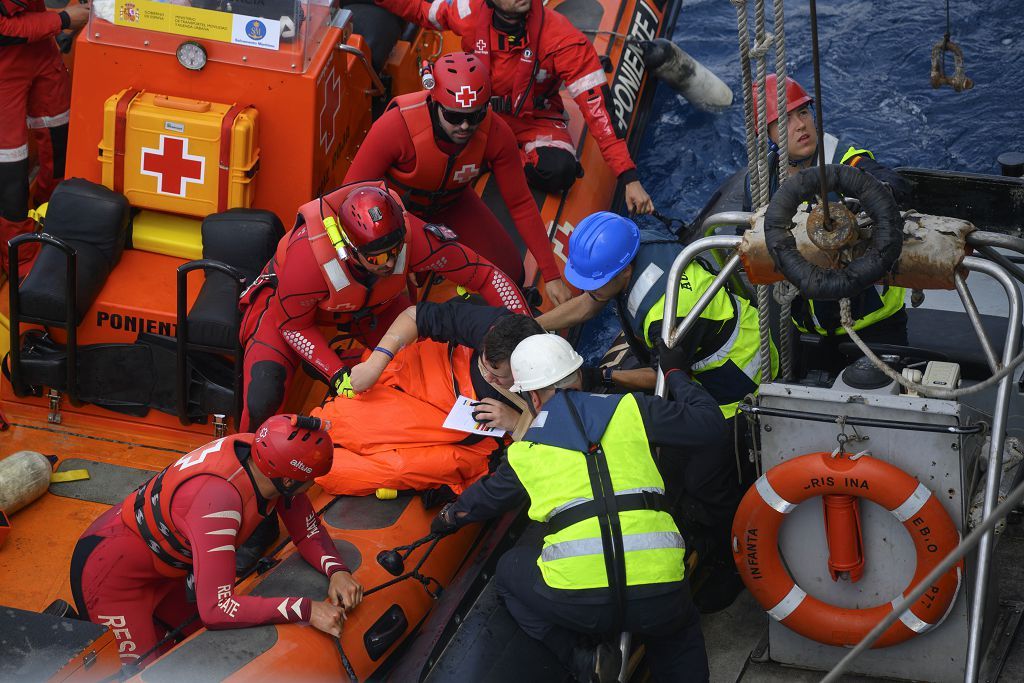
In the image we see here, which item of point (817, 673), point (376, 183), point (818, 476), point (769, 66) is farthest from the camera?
point (769, 66)

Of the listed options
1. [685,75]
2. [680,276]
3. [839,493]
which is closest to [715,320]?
[680,276]

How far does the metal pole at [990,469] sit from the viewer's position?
9.98 feet

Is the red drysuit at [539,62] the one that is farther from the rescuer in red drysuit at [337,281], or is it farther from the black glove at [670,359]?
the black glove at [670,359]

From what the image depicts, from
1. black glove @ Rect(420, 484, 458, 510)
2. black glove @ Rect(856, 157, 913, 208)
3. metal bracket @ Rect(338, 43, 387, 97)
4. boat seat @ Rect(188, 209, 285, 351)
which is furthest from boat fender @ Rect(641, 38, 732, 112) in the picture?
black glove @ Rect(420, 484, 458, 510)

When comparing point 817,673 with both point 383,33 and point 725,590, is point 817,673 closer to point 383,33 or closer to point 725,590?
point 725,590

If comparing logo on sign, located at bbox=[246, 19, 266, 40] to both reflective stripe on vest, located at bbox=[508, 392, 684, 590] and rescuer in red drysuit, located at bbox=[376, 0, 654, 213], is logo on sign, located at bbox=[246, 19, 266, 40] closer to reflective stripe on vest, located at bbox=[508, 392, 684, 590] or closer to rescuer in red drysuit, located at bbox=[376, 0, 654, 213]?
rescuer in red drysuit, located at bbox=[376, 0, 654, 213]

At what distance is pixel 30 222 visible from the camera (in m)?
5.58

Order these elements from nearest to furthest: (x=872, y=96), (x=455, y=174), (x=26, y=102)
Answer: (x=455, y=174)
(x=26, y=102)
(x=872, y=96)

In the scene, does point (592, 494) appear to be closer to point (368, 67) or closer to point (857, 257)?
point (857, 257)

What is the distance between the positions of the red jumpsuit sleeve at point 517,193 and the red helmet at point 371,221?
840mm

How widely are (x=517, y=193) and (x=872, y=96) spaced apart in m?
3.81

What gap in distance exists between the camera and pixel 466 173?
4.81 metres

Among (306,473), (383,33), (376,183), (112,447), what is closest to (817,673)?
(306,473)

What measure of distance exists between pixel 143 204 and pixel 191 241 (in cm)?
24
